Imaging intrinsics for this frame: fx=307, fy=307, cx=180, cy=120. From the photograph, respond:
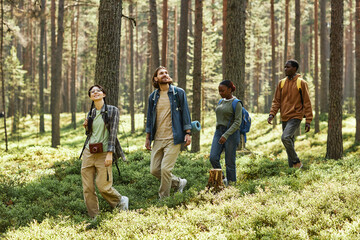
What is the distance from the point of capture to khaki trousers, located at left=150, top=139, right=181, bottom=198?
596cm

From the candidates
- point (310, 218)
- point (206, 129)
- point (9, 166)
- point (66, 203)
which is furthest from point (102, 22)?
point (206, 129)

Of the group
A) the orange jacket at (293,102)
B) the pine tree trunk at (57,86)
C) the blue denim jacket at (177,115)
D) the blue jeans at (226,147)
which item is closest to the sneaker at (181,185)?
the blue jeans at (226,147)

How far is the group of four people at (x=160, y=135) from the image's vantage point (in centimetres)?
561

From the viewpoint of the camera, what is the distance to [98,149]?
5.47 meters

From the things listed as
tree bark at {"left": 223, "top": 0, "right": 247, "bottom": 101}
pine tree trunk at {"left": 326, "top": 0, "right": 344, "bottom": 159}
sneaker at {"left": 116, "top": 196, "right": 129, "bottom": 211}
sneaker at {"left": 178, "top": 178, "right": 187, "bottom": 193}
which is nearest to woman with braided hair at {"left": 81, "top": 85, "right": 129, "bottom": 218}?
sneaker at {"left": 116, "top": 196, "right": 129, "bottom": 211}

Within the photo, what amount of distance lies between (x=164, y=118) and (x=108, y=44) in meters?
3.59

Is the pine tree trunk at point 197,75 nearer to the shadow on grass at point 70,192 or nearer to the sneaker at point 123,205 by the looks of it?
the shadow on grass at point 70,192

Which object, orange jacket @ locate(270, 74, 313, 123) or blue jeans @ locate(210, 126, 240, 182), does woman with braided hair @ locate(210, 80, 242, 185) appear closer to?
blue jeans @ locate(210, 126, 240, 182)

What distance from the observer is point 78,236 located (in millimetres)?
Answer: 4590

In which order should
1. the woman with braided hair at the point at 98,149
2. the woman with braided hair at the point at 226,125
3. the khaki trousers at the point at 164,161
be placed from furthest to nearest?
the woman with braided hair at the point at 226,125, the khaki trousers at the point at 164,161, the woman with braided hair at the point at 98,149

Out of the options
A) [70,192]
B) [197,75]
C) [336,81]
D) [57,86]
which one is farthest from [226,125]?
[57,86]

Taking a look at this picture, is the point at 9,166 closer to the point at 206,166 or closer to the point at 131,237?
the point at 206,166

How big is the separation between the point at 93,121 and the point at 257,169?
448 centimetres

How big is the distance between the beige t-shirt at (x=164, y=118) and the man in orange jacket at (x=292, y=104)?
266 cm
